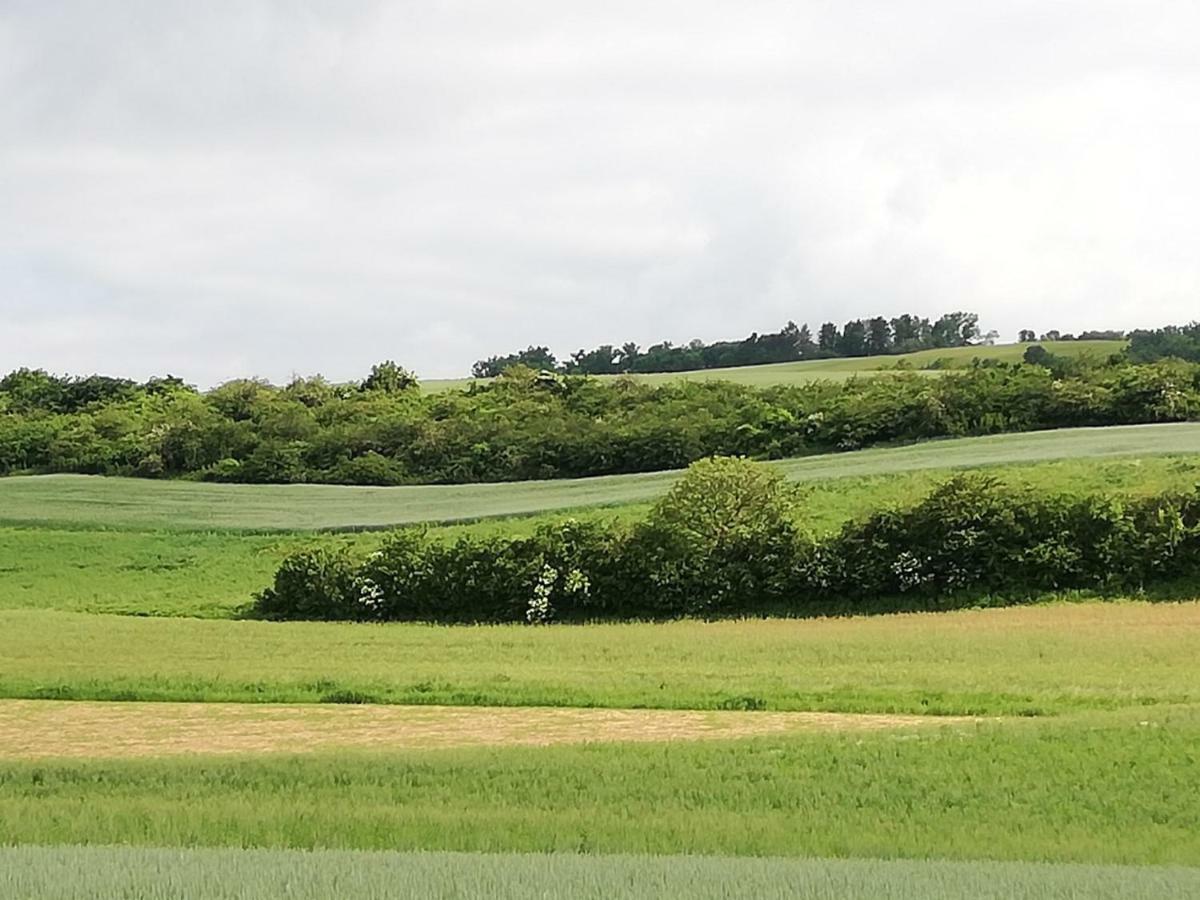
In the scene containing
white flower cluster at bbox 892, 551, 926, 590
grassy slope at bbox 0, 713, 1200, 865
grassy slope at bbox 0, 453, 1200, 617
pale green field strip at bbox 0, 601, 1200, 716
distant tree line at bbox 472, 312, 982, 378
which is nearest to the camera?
grassy slope at bbox 0, 713, 1200, 865

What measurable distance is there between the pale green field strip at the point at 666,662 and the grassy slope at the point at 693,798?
655 cm

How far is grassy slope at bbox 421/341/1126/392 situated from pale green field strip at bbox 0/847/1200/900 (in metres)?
102

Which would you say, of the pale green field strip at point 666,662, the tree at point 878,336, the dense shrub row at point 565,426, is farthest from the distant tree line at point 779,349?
the pale green field strip at point 666,662

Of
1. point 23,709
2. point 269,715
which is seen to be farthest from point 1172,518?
point 23,709

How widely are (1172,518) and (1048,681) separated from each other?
65.7 ft

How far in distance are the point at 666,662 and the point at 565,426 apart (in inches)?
2150

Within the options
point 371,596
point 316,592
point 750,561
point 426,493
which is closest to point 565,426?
point 426,493

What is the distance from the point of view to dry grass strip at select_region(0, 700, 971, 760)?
19.7 metres

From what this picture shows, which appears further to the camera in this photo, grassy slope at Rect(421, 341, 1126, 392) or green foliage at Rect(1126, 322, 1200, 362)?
grassy slope at Rect(421, 341, 1126, 392)

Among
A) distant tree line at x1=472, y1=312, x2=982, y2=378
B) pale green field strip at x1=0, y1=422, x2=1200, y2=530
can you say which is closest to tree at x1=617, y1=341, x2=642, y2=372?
distant tree line at x1=472, y1=312, x2=982, y2=378

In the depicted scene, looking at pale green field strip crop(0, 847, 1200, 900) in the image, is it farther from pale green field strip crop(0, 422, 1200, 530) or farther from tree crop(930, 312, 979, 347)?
tree crop(930, 312, 979, 347)

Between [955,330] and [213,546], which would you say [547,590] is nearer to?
[213,546]

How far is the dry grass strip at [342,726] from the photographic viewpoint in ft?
64.5

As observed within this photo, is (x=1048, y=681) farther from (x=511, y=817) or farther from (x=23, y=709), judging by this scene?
(x=23, y=709)
